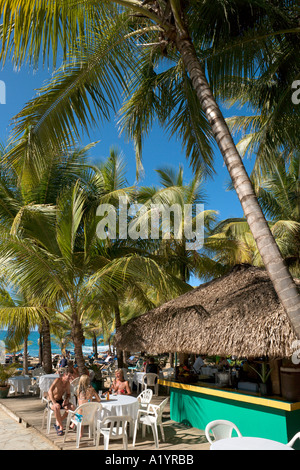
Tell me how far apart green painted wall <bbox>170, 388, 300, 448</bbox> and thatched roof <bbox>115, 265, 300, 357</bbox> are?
1124 millimetres

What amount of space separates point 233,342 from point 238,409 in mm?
1424

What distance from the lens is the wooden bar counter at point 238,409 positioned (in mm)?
5730

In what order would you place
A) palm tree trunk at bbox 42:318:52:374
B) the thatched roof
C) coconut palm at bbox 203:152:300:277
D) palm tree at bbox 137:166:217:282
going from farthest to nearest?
coconut palm at bbox 203:152:300:277 < palm tree at bbox 137:166:217:282 < palm tree trunk at bbox 42:318:52:374 < the thatched roof

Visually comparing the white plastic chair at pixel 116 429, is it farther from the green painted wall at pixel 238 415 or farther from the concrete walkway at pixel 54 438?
the green painted wall at pixel 238 415

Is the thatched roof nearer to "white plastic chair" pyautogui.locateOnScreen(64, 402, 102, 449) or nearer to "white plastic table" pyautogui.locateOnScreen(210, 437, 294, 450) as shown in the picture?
"white plastic table" pyautogui.locateOnScreen(210, 437, 294, 450)

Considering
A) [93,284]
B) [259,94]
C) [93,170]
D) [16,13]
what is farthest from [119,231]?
[16,13]

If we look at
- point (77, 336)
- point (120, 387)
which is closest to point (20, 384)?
point (77, 336)

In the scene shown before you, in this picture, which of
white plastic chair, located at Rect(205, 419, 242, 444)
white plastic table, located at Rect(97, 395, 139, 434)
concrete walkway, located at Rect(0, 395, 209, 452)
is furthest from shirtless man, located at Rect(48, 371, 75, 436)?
white plastic chair, located at Rect(205, 419, 242, 444)

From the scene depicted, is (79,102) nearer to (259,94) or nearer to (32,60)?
A: (32,60)

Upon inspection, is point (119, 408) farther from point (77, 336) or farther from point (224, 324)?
point (77, 336)

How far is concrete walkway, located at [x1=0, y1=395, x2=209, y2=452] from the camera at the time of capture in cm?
616

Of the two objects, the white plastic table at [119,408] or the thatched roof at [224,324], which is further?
the white plastic table at [119,408]

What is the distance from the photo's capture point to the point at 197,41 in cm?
753

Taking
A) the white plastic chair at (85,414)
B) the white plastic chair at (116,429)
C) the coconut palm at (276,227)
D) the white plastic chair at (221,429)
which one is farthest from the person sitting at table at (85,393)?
the coconut palm at (276,227)
